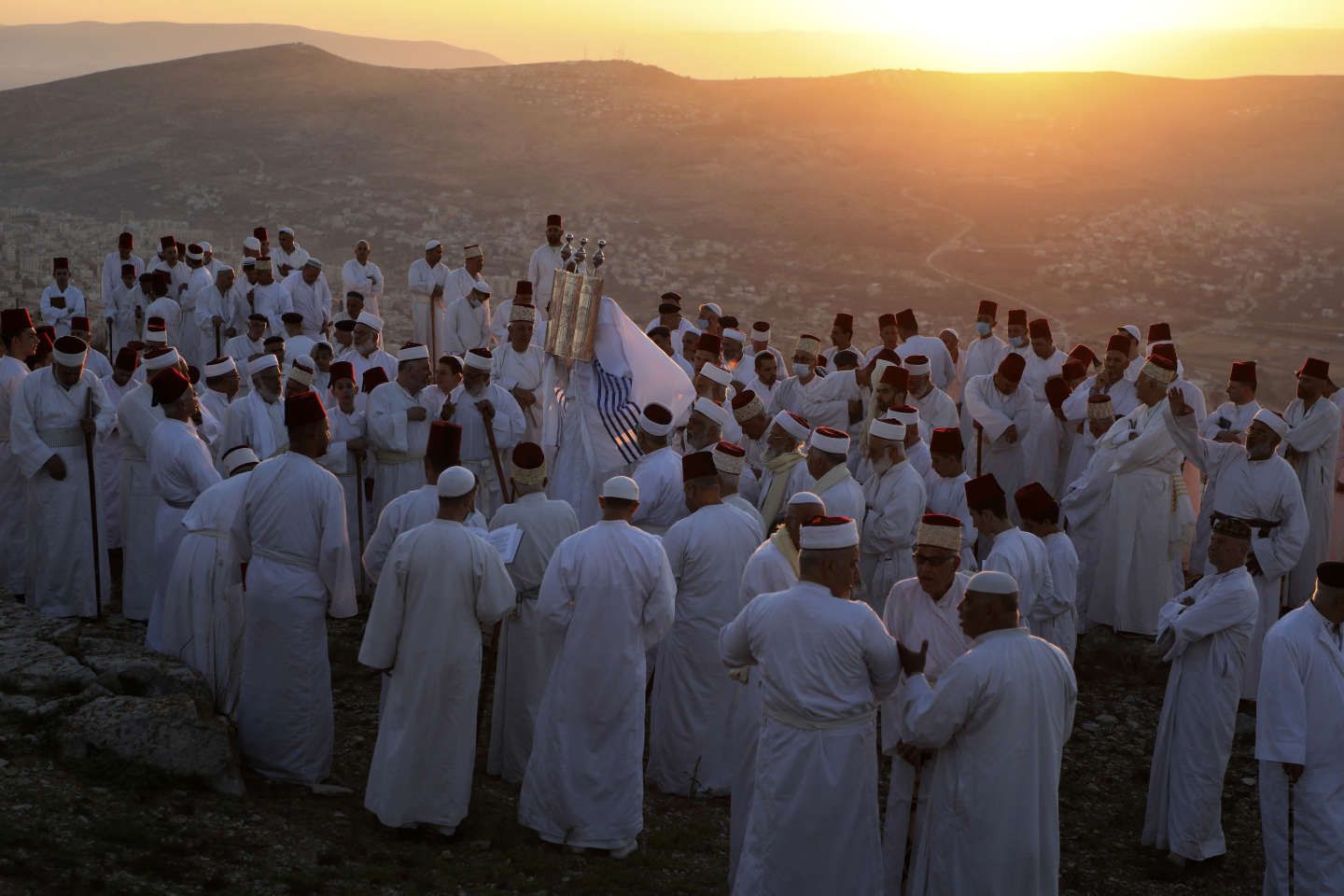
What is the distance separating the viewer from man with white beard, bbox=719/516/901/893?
5.89 metres

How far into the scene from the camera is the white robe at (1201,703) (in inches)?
295

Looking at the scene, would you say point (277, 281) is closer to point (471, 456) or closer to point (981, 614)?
point (471, 456)

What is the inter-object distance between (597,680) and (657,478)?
1904 mm

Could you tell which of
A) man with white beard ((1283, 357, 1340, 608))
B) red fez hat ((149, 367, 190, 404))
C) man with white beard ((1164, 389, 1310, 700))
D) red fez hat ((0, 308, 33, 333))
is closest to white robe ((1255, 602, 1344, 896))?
man with white beard ((1164, 389, 1310, 700))

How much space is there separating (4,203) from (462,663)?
142 ft

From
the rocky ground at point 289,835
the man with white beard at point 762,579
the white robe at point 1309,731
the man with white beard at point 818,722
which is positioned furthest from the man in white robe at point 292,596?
the white robe at point 1309,731

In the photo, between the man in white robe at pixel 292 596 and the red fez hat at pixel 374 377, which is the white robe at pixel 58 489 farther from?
the man in white robe at pixel 292 596

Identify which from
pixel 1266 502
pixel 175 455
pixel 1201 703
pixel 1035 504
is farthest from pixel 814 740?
pixel 175 455

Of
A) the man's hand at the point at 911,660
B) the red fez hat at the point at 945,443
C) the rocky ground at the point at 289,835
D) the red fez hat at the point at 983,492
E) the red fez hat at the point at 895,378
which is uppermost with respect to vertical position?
the red fez hat at the point at 895,378

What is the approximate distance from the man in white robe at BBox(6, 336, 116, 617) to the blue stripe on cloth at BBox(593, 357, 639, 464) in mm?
3496

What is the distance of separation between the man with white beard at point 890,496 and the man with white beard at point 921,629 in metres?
2.26

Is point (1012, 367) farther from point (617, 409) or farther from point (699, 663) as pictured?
point (699, 663)

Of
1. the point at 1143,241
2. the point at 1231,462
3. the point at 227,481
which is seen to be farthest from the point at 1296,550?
the point at 1143,241

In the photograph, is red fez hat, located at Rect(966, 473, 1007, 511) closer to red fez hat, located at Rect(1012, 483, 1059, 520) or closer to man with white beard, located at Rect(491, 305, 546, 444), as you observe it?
red fez hat, located at Rect(1012, 483, 1059, 520)
